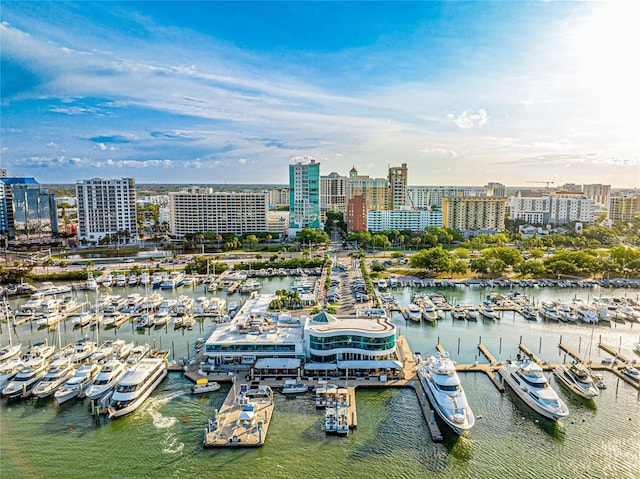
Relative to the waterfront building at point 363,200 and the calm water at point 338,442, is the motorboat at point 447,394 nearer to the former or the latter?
the calm water at point 338,442

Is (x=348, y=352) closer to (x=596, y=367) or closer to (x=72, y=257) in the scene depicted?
(x=596, y=367)

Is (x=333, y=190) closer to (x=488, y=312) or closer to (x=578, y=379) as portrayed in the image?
(x=488, y=312)

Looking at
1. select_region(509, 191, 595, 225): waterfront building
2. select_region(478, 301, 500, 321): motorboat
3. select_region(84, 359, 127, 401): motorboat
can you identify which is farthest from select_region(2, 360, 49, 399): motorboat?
select_region(509, 191, 595, 225): waterfront building

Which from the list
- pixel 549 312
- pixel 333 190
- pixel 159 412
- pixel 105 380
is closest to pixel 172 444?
pixel 159 412

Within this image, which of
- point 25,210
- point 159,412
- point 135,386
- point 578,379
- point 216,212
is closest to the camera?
point 159,412

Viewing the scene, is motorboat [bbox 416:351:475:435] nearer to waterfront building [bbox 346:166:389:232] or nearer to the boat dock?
the boat dock

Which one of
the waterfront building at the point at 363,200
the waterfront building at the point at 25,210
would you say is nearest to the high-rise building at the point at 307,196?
the waterfront building at the point at 363,200
